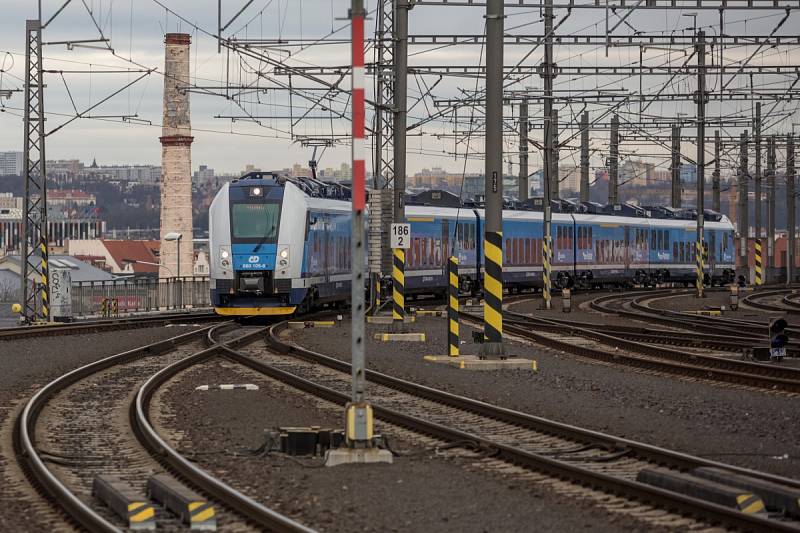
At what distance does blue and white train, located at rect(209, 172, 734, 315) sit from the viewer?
3412 centimetres

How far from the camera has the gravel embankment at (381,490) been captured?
9.51 metres

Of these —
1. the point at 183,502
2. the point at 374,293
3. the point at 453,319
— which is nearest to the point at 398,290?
the point at 374,293

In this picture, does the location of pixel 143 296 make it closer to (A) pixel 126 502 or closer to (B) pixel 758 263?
(B) pixel 758 263

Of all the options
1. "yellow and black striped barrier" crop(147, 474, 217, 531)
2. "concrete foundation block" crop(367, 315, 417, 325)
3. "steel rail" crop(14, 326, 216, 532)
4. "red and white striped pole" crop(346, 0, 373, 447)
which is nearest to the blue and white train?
"concrete foundation block" crop(367, 315, 417, 325)

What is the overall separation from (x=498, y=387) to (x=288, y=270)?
50.1ft

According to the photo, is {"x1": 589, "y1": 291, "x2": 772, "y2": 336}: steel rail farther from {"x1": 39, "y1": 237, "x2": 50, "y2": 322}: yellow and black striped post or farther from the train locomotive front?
{"x1": 39, "y1": 237, "x2": 50, "y2": 322}: yellow and black striped post

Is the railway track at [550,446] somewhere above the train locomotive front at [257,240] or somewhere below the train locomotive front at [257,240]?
below

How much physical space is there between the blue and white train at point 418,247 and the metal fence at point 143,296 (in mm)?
9711

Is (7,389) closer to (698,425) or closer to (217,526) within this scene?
(698,425)

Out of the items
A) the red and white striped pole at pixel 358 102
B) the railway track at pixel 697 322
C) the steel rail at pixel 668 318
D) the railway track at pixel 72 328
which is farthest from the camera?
the steel rail at pixel 668 318

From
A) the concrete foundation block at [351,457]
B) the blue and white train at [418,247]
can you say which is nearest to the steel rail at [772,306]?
the blue and white train at [418,247]

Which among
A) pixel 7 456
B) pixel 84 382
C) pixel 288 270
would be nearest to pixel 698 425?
pixel 7 456

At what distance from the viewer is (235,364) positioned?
23578mm

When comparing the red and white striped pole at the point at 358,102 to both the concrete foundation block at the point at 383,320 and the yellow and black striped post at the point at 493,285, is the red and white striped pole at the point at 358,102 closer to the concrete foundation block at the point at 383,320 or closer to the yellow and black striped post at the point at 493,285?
the yellow and black striped post at the point at 493,285
